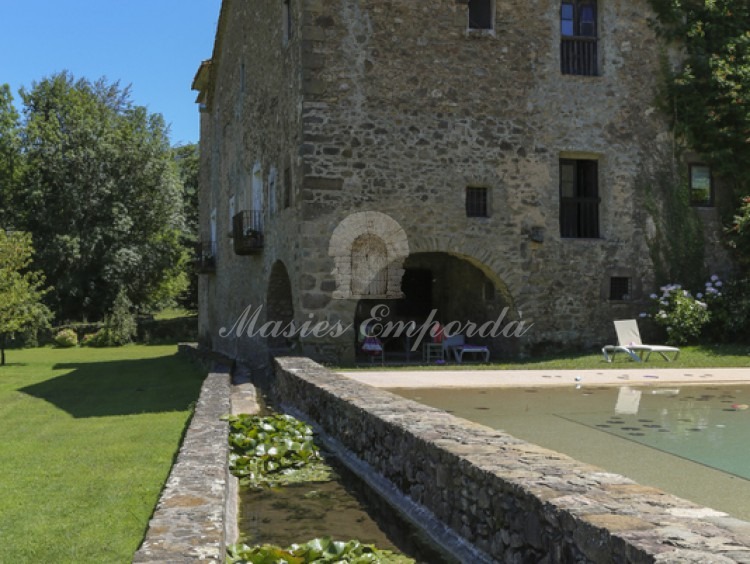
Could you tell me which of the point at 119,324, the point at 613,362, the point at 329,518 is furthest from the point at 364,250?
the point at 119,324

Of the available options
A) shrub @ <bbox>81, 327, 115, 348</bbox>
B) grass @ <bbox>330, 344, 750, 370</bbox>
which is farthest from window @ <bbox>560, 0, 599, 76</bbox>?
shrub @ <bbox>81, 327, 115, 348</bbox>

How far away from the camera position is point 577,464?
4.03 meters

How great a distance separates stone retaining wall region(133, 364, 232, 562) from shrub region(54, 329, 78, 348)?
30791mm

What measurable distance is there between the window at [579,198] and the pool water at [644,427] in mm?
6105

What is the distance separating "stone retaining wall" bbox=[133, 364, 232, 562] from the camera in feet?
10.8

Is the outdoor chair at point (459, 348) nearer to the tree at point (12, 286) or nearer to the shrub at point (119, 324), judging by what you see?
the tree at point (12, 286)

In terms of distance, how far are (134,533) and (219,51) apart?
69.1 ft

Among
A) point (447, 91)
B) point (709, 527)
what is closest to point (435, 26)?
point (447, 91)

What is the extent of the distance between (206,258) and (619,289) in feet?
45.7

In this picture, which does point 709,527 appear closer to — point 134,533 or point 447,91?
point 134,533

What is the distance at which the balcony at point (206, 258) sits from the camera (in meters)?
25.1

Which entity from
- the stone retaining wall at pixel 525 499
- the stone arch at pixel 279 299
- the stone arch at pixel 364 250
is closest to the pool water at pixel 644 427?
Result: the stone retaining wall at pixel 525 499

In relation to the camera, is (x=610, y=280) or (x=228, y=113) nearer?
(x=610, y=280)

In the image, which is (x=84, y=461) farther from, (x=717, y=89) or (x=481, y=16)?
(x=717, y=89)
